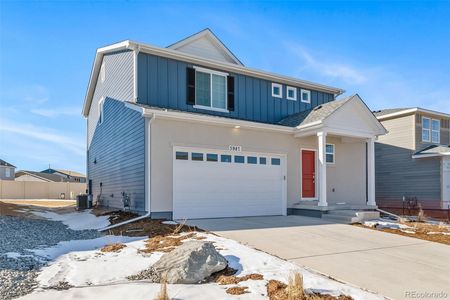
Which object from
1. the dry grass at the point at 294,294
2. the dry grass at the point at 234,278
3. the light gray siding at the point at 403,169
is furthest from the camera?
the light gray siding at the point at 403,169

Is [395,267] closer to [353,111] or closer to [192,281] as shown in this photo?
[192,281]

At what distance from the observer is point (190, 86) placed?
12.3m

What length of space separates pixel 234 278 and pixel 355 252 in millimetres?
3060

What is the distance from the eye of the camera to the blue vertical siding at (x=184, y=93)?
11500mm

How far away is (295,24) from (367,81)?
5.85 metres

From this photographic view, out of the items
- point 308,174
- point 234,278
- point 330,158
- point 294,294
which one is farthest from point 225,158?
point 294,294

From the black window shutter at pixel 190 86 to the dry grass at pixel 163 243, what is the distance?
19.5 ft

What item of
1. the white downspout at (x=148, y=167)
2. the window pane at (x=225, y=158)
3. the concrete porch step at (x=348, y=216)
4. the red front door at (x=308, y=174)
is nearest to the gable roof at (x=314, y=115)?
the red front door at (x=308, y=174)

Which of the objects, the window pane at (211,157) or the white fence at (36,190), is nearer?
the window pane at (211,157)

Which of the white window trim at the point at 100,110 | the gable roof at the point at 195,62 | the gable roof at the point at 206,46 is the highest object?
Result: the gable roof at the point at 206,46

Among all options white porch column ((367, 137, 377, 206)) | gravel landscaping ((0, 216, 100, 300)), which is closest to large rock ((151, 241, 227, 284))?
gravel landscaping ((0, 216, 100, 300))

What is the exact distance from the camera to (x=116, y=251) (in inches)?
247

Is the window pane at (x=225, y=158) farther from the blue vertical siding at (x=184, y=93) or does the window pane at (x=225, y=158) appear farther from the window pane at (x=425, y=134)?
the window pane at (x=425, y=134)

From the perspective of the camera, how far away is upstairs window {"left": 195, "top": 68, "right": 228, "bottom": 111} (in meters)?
12.5
